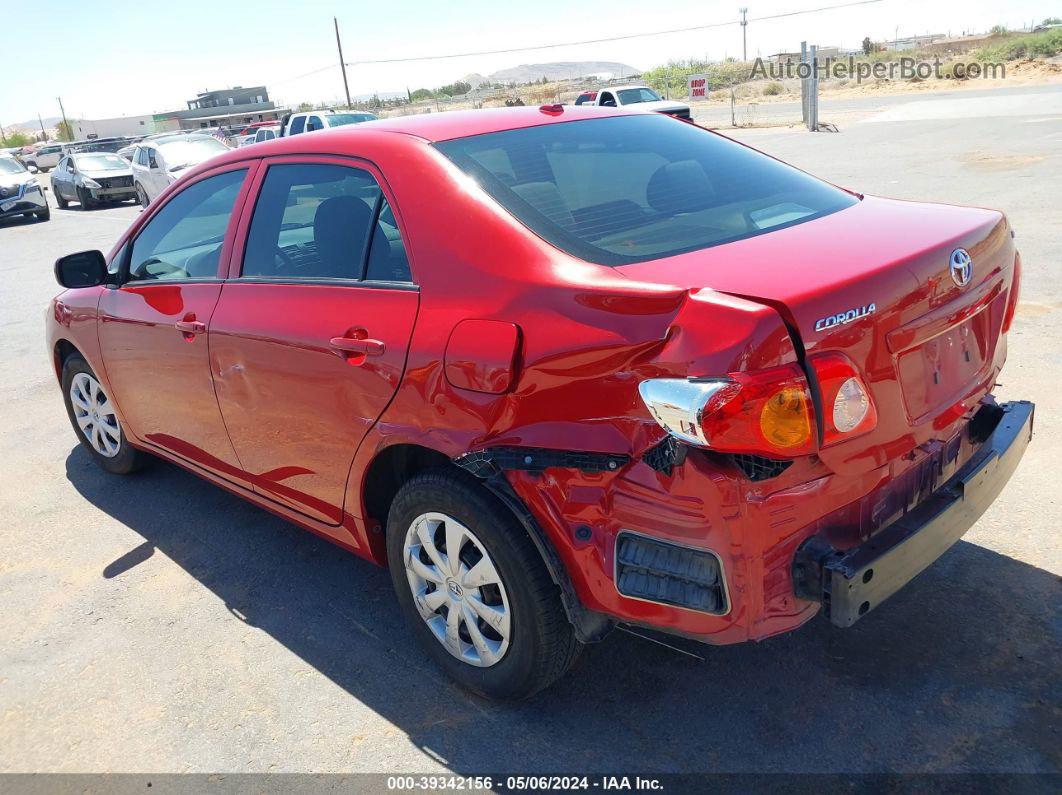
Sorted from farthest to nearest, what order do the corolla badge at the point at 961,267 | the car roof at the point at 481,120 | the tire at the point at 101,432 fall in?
the tire at the point at 101,432
the car roof at the point at 481,120
the corolla badge at the point at 961,267

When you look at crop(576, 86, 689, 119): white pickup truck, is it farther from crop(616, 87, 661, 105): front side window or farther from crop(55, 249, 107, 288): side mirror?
crop(55, 249, 107, 288): side mirror

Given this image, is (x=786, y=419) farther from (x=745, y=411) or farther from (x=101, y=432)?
(x=101, y=432)

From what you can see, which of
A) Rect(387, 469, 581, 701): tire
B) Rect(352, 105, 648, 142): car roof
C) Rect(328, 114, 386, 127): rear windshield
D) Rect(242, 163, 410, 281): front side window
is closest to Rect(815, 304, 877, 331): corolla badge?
Rect(387, 469, 581, 701): tire

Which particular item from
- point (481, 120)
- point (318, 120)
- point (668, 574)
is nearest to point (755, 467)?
point (668, 574)

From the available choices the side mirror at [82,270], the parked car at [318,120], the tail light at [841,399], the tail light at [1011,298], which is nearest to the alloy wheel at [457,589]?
the tail light at [841,399]

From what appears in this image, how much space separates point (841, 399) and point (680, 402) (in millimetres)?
409

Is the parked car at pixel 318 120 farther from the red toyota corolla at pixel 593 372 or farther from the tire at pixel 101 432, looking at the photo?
the red toyota corolla at pixel 593 372

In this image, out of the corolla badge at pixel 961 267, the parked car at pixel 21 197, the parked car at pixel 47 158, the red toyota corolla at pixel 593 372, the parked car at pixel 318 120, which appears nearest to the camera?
the red toyota corolla at pixel 593 372

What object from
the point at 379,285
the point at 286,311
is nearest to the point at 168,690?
the point at 286,311

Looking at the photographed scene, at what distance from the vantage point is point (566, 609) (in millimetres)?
2592

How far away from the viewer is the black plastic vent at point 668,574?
2.27 meters

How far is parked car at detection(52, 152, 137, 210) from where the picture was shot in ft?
76.8

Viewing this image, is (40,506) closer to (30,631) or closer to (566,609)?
(30,631)

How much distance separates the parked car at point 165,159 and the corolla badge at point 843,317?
761 inches
